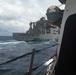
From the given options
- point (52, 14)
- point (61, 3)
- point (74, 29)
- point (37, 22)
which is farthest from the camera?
point (37, 22)

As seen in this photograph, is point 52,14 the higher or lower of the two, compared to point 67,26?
higher

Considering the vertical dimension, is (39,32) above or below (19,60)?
above

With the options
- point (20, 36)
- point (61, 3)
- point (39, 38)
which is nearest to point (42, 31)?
point (39, 38)

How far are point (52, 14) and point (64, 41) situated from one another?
4.43ft

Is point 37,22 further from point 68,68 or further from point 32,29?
point 68,68

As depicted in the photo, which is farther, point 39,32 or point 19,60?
point 39,32

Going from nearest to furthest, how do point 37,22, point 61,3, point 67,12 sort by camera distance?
1. point 67,12
2. point 61,3
3. point 37,22

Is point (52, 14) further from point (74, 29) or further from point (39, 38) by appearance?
point (39, 38)

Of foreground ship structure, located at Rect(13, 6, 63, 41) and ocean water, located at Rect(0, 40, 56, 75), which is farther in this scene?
foreground ship structure, located at Rect(13, 6, 63, 41)

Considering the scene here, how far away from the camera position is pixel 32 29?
73.9m

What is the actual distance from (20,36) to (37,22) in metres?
9.65

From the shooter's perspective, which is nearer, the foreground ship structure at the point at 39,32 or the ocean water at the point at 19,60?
the ocean water at the point at 19,60

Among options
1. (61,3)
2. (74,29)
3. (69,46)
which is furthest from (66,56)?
(61,3)

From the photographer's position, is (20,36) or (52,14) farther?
(20,36)
